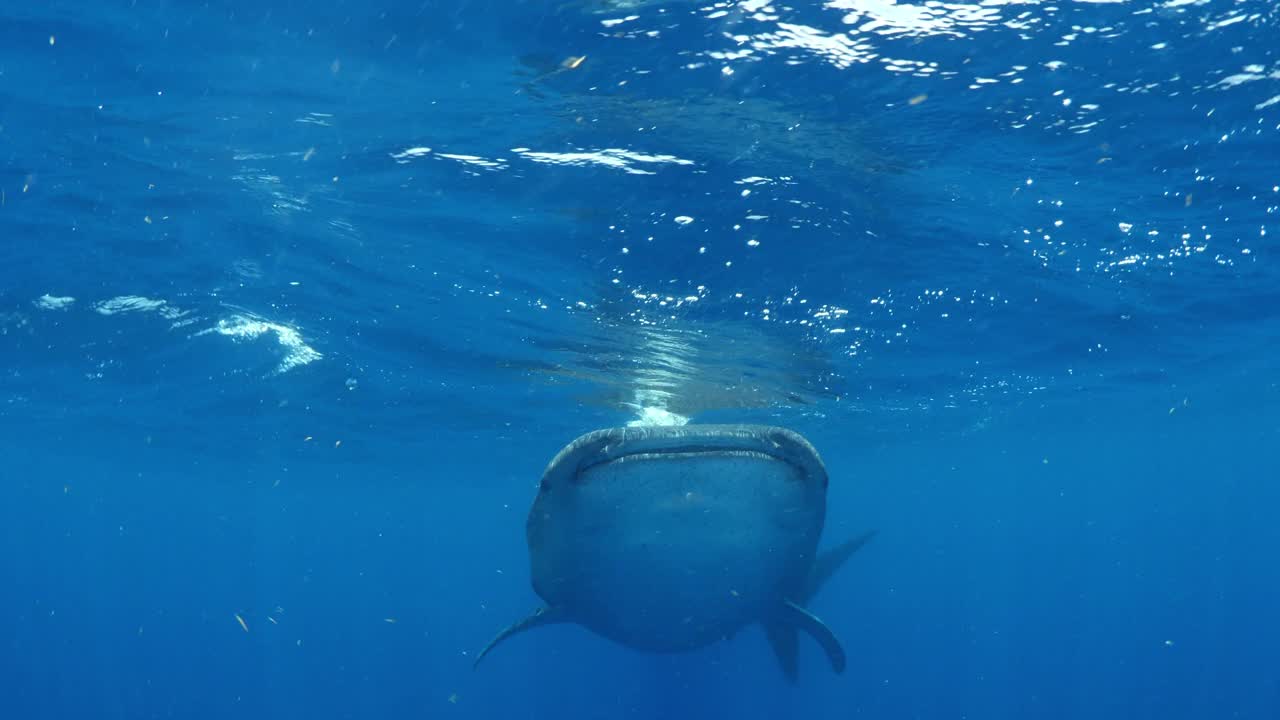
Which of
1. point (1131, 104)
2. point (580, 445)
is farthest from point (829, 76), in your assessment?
point (580, 445)

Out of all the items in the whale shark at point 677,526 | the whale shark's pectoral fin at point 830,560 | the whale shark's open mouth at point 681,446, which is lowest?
the whale shark's pectoral fin at point 830,560

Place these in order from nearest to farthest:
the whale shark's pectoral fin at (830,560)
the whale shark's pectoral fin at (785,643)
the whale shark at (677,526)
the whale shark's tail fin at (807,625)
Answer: the whale shark at (677,526)
the whale shark's tail fin at (807,625)
the whale shark's pectoral fin at (785,643)
the whale shark's pectoral fin at (830,560)

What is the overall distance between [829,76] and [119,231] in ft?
38.6

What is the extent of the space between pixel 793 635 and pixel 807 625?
1.81 meters

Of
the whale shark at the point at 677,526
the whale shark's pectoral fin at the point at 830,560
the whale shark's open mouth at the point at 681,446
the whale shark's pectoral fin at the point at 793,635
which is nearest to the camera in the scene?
the whale shark's open mouth at the point at 681,446

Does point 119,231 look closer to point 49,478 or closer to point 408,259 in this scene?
point 408,259

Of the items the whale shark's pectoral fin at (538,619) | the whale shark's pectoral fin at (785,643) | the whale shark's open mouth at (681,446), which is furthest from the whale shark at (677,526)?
the whale shark's pectoral fin at (785,643)

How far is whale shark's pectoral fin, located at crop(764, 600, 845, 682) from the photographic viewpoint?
11.2m

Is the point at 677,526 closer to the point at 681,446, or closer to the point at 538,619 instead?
the point at 681,446

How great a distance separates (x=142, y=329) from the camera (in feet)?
62.6

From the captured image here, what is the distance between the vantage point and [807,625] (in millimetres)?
11523

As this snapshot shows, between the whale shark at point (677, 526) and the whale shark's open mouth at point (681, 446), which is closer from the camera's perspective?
the whale shark's open mouth at point (681, 446)

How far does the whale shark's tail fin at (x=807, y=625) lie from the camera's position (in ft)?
37.3

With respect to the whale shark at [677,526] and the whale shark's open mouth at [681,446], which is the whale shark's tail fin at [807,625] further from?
the whale shark's open mouth at [681,446]
